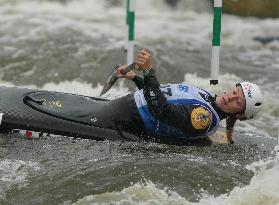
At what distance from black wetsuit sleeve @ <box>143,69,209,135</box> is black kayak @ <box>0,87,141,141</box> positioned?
359 millimetres

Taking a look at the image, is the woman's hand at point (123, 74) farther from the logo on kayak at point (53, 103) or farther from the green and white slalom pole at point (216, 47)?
the green and white slalom pole at point (216, 47)

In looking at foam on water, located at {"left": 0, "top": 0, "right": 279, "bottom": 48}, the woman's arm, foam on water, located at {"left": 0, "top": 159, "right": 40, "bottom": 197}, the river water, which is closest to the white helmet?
the woman's arm

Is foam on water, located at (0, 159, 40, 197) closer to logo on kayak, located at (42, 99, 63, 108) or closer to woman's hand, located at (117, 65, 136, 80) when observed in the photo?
logo on kayak, located at (42, 99, 63, 108)

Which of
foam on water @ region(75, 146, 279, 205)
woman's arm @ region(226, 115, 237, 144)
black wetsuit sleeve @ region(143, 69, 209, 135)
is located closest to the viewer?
foam on water @ region(75, 146, 279, 205)

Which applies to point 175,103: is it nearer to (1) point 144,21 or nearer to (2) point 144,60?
(2) point 144,60

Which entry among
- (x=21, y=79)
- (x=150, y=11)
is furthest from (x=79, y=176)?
(x=150, y=11)

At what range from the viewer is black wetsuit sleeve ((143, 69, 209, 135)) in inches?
201

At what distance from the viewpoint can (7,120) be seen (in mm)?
5379

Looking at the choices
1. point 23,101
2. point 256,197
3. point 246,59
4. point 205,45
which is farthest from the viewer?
point 205,45

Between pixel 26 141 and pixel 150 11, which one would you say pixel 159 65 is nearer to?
pixel 26 141

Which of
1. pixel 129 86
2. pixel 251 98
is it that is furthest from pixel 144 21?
pixel 251 98

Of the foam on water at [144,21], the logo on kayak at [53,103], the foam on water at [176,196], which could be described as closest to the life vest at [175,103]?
the logo on kayak at [53,103]

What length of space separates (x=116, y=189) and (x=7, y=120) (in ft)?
4.94

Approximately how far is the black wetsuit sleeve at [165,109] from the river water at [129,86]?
247mm
